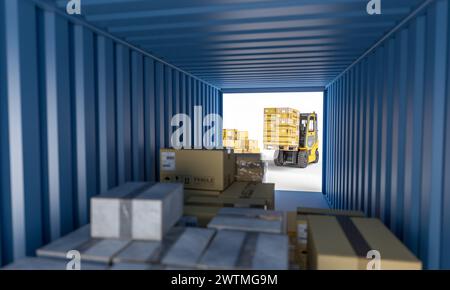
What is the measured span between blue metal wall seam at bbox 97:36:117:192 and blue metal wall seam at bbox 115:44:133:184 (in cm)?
16

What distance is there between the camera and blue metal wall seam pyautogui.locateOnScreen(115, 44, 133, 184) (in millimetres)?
3957

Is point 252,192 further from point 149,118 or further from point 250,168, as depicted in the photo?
point 149,118

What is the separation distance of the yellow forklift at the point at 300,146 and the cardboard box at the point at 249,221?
1224cm

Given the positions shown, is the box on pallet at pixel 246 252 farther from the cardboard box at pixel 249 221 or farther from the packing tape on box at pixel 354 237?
the packing tape on box at pixel 354 237

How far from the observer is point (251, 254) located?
6.19ft

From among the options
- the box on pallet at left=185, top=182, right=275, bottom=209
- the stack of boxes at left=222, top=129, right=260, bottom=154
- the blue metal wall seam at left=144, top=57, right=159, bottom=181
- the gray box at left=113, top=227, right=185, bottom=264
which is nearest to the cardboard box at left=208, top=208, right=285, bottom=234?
the gray box at left=113, top=227, right=185, bottom=264

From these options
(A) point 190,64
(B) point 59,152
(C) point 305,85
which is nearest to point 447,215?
(B) point 59,152

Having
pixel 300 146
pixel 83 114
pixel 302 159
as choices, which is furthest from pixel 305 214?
pixel 300 146

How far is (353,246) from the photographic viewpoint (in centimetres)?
214

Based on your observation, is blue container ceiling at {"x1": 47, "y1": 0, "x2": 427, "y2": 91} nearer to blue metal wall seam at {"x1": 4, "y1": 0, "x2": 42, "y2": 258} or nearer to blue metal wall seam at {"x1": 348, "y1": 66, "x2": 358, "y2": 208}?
blue metal wall seam at {"x1": 348, "y1": 66, "x2": 358, "y2": 208}

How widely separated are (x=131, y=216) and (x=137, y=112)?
100 inches

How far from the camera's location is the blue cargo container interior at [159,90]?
8.14ft

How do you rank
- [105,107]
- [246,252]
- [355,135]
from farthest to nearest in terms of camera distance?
[355,135]
[105,107]
[246,252]
